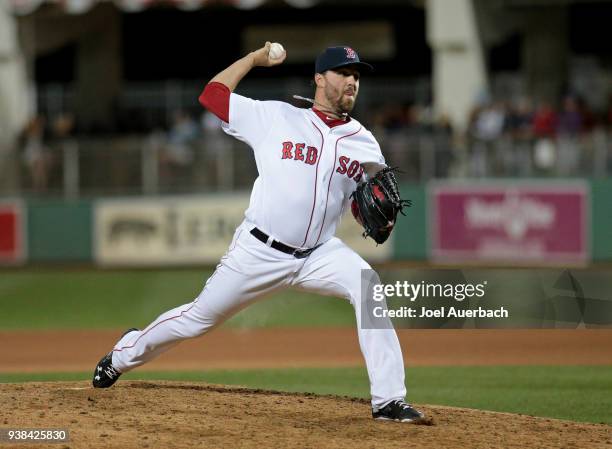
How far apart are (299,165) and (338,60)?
64 cm

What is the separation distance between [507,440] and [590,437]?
20.0 inches

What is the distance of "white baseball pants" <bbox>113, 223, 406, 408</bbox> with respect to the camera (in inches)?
244

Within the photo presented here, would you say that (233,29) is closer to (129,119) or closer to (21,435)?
(129,119)

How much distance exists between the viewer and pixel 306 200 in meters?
6.32

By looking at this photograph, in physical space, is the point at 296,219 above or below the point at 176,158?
below

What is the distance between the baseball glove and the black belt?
1.22 feet

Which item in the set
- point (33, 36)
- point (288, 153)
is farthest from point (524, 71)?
point (288, 153)

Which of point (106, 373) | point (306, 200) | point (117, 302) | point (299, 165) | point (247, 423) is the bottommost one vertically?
point (117, 302)

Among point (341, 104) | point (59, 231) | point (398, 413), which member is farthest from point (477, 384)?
point (59, 231)

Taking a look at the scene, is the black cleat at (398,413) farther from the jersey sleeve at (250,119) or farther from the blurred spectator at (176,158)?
the blurred spectator at (176,158)

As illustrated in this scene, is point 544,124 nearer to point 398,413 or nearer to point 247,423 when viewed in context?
point 398,413

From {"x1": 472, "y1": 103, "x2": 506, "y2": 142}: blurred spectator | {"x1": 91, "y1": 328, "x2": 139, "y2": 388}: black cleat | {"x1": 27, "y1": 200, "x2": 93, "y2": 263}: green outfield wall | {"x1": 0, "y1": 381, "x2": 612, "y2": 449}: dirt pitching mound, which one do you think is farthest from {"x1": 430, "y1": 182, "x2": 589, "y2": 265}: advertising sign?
{"x1": 91, "y1": 328, "x2": 139, "y2": 388}: black cleat

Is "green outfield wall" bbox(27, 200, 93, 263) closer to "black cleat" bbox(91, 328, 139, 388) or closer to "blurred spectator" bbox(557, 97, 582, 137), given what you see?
"blurred spectator" bbox(557, 97, 582, 137)

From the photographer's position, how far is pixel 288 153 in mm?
6371
